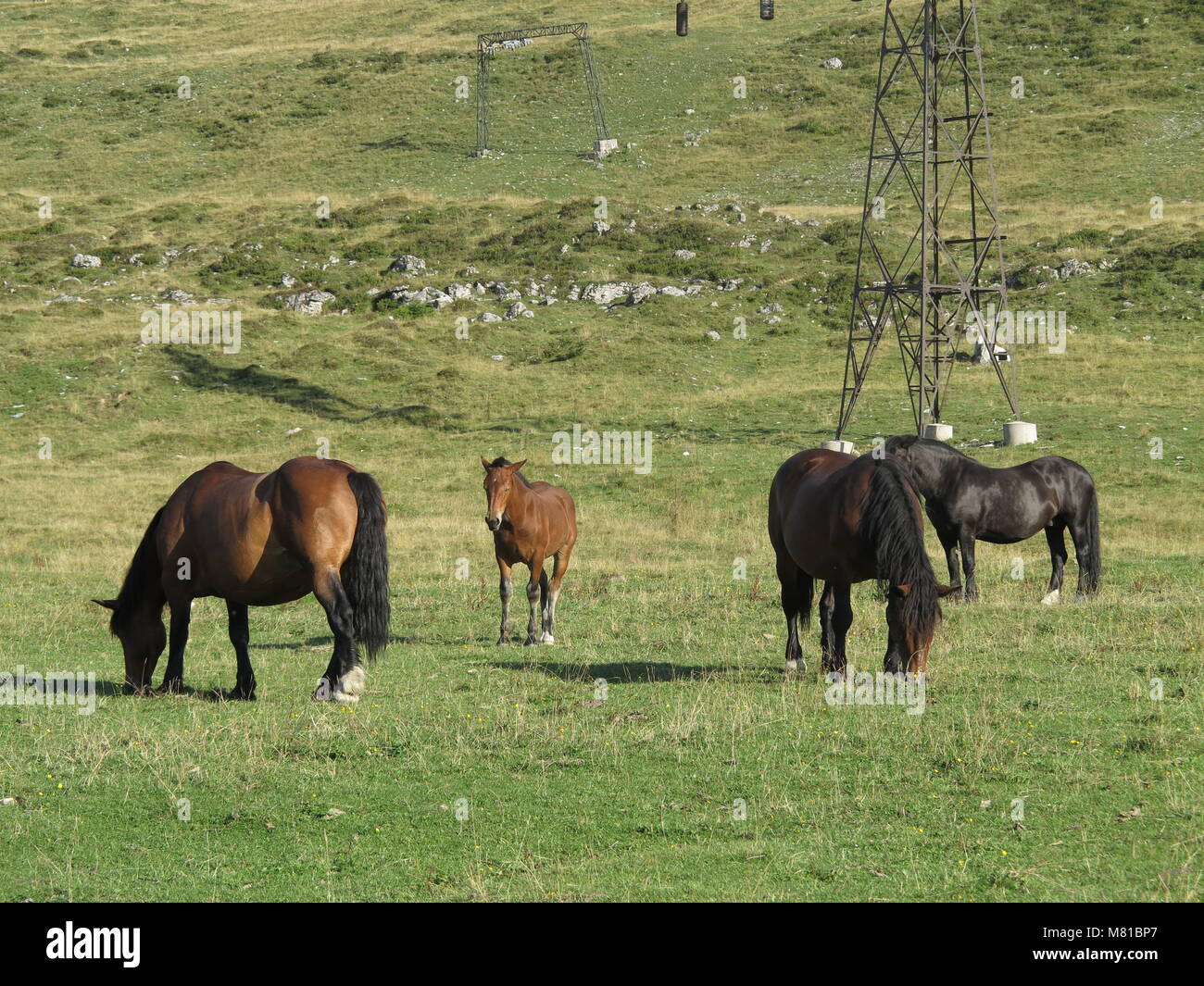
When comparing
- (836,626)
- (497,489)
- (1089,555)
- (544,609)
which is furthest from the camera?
(1089,555)

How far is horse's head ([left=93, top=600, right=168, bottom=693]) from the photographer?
46.4 feet

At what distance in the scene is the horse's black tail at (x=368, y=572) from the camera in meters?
13.2

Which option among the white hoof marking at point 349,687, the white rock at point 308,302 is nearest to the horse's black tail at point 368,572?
the white hoof marking at point 349,687

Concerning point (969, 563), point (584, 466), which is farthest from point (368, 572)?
point (584, 466)

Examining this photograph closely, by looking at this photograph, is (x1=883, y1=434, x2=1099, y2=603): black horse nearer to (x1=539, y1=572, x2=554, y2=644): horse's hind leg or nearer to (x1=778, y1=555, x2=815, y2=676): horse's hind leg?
(x1=778, y1=555, x2=815, y2=676): horse's hind leg

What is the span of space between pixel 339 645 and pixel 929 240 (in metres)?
30.4

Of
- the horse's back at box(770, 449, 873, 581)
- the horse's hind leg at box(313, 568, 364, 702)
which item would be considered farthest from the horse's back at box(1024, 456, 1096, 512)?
the horse's hind leg at box(313, 568, 364, 702)

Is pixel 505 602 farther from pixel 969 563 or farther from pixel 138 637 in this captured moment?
pixel 969 563

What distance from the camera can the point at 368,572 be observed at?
13258 mm

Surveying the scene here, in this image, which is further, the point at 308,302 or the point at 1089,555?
the point at 308,302

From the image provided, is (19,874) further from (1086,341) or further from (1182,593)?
(1086,341)

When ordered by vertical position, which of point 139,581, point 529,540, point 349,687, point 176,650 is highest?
point 529,540

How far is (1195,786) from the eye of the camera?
31.2 ft
